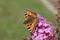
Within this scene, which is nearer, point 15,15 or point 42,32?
point 42,32

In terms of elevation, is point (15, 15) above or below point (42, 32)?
above

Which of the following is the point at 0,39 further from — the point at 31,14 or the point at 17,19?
the point at 31,14

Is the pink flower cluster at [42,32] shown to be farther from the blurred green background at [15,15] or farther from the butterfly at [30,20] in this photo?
the blurred green background at [15,15]

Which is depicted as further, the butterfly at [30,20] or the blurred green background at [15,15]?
the blurred green background at [15,15]

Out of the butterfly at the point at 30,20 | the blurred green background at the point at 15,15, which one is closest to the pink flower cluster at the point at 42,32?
the butterfly at the point at 30,20

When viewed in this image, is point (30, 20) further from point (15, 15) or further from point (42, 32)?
point (15, 15)

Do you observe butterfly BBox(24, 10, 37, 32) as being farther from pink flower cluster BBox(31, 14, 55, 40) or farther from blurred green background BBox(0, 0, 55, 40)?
blurred green background BBox(0, 0, 55, 40)

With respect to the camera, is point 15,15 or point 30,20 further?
point 15,15

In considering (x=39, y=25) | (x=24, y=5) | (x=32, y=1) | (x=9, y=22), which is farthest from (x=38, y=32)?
(x=32, y=1)

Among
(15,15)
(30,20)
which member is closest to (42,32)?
(30,20)
